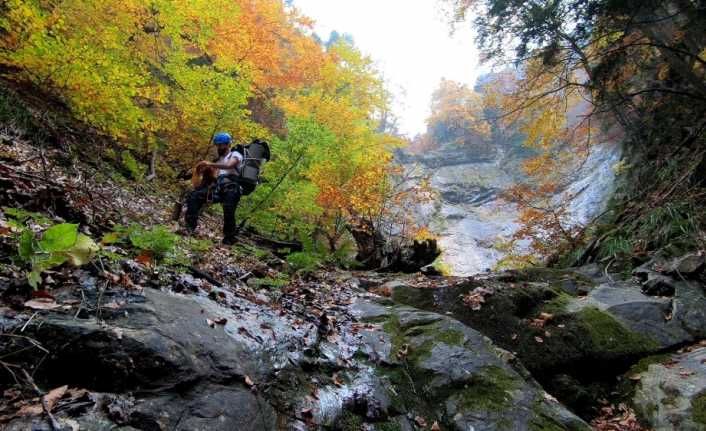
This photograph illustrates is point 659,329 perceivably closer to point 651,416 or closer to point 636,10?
point 651,416

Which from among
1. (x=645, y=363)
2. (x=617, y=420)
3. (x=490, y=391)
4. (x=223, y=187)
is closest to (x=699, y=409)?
(x=617, y=420)

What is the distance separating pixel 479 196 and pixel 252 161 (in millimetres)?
43387

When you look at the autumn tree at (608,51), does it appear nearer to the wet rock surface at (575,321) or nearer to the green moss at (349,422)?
the wet rock surface at (575,321)

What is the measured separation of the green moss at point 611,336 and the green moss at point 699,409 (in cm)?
101

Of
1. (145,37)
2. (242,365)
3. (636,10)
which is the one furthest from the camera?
(145,37)

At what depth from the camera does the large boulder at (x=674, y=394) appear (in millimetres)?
3617

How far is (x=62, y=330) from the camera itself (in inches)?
78.4

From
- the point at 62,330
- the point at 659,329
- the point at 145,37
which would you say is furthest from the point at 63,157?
the point at 659,329

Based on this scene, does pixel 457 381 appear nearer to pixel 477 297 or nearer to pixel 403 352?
pixel 403 352

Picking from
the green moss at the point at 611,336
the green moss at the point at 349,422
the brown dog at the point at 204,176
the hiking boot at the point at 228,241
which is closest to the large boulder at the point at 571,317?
the green moss at the point at 611,336

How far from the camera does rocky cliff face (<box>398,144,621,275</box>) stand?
28.5 m

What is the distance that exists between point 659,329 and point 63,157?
10331 millimetres

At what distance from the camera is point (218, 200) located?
682cm

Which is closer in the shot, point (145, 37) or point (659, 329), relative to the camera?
point (659, 329)
